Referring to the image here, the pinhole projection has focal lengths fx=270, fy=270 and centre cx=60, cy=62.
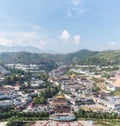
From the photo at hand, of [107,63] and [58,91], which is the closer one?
[58,91]

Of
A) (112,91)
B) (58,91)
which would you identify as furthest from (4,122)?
(112,91)

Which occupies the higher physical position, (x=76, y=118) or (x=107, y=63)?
(x=107, y=63)

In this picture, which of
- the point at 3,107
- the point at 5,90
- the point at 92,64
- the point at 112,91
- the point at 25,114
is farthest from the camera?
the point at 92,64

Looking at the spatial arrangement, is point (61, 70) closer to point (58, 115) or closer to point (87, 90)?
point (87, 90)

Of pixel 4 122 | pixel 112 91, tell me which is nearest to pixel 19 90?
pixel 112 91

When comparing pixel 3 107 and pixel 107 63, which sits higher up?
pixel 107 63

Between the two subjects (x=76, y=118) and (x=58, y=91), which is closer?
(x=76, y=118)

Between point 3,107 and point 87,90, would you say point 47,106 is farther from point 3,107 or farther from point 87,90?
point 87,90

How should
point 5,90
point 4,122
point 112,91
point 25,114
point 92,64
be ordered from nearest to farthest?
point 4,122, point 25,114, point 5,90, point 112,91, point 92,64

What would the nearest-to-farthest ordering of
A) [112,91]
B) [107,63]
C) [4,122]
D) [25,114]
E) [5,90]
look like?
1. [4,122]
2. [25,114]
3. [5,90]
4. [112,91]
5. [107,63]
